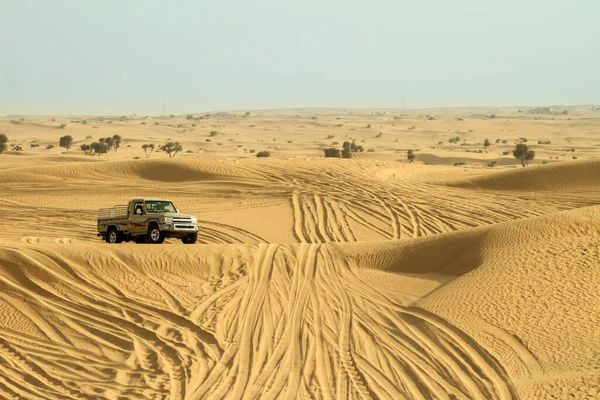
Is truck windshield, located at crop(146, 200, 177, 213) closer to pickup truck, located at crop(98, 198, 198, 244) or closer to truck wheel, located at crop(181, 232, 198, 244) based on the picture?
pickup truck, located at crop(98, 198, 198, 244)

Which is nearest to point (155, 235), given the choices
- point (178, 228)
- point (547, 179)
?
point (178, 228)

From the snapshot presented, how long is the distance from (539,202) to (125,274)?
767 inches

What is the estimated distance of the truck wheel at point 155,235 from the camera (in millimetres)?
22703

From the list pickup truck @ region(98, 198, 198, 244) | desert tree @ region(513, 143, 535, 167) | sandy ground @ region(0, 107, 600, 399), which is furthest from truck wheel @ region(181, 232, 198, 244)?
desert tree @ region(513, 143, 535, 167)

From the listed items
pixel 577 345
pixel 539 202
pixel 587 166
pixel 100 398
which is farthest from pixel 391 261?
pixel 587 166

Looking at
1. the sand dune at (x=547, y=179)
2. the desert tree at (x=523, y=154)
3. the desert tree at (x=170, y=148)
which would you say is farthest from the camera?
the desert tree at (x=170, y=148)

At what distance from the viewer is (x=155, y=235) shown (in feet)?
74.7

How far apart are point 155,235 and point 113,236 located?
1.54 m

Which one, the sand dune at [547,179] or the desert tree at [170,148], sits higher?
the sand dune at [547,179]

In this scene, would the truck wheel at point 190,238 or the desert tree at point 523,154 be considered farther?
the desert tree at point 523,154

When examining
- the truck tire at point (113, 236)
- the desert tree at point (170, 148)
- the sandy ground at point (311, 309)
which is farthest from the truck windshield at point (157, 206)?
the desert tree at point (170, 148)

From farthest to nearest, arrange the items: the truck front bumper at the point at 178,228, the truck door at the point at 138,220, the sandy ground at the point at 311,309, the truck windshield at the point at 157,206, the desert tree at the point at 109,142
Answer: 1. the desert tree at the point at 109,142
2. the truck windshield at the point at 157,206
3. the truck door at the point at 138,220
4. the truck front bumper at the point at 178,228
5. the sandy ground at the point at 311,309

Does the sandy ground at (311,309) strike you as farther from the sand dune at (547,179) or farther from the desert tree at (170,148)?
the desert tree at (170,148)

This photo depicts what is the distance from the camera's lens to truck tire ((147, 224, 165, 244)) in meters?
22.7
